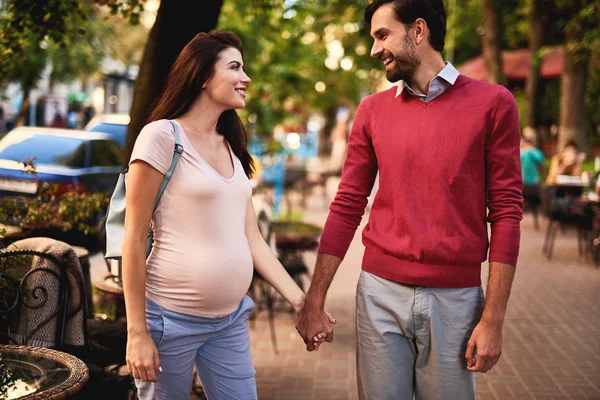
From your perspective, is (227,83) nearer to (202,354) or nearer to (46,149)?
(202,354)

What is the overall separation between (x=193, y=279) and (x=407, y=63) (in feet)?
3.69

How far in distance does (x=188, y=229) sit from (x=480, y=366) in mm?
1101

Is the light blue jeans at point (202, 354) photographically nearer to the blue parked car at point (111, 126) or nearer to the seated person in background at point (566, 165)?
the seated person in background at point (566, 165)

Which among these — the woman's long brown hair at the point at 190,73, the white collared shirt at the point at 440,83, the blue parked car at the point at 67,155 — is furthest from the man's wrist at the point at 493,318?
the blue parked car at the point at 67,155

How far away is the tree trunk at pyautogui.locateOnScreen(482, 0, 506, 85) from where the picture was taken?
20.7m

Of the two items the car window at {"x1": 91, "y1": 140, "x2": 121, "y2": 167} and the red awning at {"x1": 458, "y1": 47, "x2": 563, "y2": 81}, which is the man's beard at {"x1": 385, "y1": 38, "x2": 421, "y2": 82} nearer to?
the car window at {"x1": 91, "y1": 140, "x2": 121, "y2": 167}

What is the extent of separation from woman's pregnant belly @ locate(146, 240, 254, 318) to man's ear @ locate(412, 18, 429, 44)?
1050 millimetres

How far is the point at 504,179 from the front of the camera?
2645 mm

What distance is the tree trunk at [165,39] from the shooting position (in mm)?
5422

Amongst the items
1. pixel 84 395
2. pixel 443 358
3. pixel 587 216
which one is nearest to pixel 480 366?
pixel 443 358

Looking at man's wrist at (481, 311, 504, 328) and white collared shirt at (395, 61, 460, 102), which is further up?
white collared shirt at (395, 61, 460, 102)

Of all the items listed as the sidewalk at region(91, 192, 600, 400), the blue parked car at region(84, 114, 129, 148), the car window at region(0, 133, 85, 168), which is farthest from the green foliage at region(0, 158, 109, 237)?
the blue parked car at region(84, 114, 129, 148)

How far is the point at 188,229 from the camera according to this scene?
2.58 metres

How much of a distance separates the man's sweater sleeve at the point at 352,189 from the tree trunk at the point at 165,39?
2.80 meters
